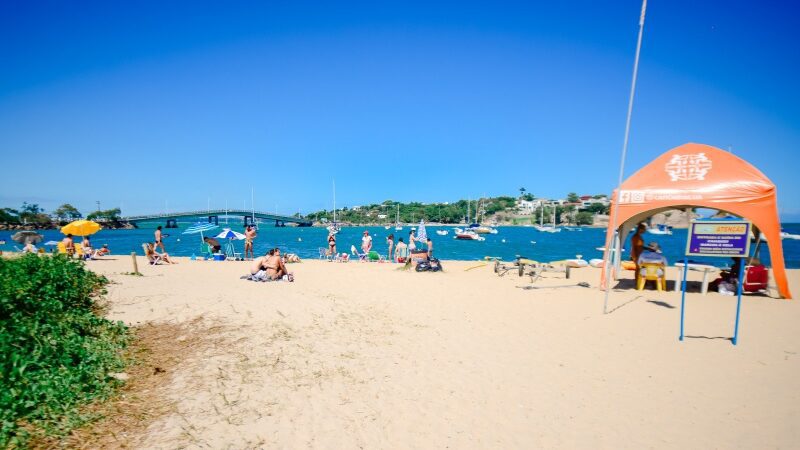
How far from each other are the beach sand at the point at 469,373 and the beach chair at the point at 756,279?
0.78 m

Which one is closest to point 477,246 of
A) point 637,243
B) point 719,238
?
point 637,243

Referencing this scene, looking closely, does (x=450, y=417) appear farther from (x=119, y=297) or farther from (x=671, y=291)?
(x=671, y=291)

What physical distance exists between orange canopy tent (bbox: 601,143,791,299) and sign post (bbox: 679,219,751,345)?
2.90 meters

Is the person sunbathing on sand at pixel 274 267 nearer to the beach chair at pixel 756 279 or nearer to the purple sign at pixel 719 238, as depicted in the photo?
the purple sign at pixel 719 238

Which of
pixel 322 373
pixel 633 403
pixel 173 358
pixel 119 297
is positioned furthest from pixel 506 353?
pixel 119 297

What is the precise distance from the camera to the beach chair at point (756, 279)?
34.2 ft

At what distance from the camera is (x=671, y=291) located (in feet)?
36.8

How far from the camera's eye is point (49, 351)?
4.46 m

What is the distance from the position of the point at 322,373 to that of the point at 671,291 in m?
11.8

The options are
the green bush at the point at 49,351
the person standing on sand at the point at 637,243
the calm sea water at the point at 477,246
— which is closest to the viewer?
the green bush at the point at 49,351

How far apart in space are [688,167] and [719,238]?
523 cm

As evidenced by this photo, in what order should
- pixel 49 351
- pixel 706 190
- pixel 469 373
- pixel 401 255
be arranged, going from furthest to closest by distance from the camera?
1. pixel 401 255
2. pixel 706 190
3. pixel 469 373
4. pixel 49 351

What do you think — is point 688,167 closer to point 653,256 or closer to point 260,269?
point 653,256

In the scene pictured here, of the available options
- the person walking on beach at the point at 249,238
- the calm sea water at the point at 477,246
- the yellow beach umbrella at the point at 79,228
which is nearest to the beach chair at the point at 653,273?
the person walking on beach at the point at 249,238
